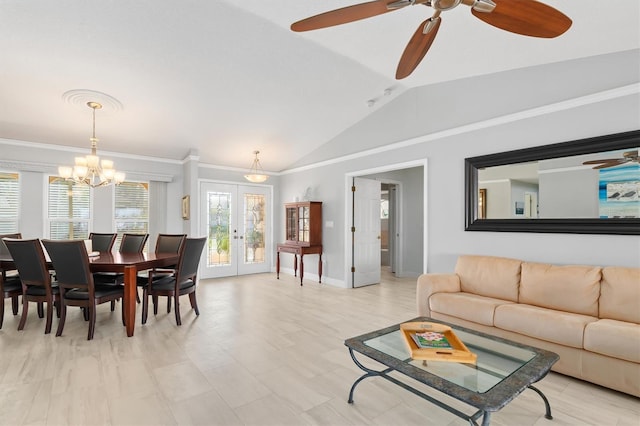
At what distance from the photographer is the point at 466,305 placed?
2.98m

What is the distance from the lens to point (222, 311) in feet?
13.4

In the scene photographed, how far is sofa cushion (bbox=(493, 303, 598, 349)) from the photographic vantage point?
2.32m

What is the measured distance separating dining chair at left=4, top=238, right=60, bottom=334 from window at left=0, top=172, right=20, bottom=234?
2.08 metres

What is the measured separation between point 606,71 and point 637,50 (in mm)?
223

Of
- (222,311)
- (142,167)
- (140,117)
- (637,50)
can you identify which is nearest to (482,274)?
(637,50)

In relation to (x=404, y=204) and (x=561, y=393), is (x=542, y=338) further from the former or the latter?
(x=404, y=204)

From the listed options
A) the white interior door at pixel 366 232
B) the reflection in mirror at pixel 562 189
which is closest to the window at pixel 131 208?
the white interior door at pixel 366 232

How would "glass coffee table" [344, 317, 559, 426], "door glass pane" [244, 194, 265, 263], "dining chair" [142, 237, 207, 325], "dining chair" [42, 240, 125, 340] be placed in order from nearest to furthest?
"glass coffee table" [344, 317, 559, 426], "dining chair" [42, 240, 125, 340], "dining chair" [142, 237, 207, 325], "door glass pane" [244, 194, 265, 263]

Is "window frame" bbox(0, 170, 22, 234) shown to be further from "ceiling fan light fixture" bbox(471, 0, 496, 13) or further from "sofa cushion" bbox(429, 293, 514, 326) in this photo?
"ceiling fan light fixture" bbox(471, 0, 496, 13)

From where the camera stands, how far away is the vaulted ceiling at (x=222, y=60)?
2578mm

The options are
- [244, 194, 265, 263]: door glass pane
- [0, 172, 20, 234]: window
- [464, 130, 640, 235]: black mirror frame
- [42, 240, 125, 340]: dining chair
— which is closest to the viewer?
[464, 130, 640, 235]: black mirror frame

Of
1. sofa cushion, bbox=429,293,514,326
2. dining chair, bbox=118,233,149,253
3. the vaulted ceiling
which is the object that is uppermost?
the vaulted ceiling

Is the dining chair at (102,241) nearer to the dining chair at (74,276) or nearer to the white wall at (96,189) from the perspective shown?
the white wall at (96,189)

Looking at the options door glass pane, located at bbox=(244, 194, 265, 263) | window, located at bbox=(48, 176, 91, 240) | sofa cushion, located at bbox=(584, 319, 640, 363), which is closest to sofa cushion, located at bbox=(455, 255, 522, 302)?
sofa cushion, located at bbox=(584, 319, 640, 363)
